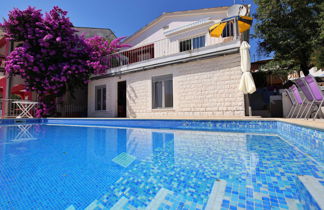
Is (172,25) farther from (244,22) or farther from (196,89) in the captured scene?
(196,89)

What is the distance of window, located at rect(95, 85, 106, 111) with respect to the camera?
37.1ft

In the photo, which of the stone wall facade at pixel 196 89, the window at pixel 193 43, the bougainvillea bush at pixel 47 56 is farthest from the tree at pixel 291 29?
the bougainvillea bush at pixel 47 56

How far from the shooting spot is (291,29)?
1141cm

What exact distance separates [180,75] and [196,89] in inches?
47.4

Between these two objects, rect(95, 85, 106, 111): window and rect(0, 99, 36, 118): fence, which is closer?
rect(0, 99, 36, 118): fence

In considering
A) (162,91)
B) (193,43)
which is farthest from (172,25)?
(162,91)

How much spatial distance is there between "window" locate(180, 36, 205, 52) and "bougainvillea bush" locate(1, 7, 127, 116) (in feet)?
17.8

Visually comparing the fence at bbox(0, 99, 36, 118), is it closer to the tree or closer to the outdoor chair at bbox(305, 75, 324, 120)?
the outdoor chair at bbox(305, 75, 324, 120)

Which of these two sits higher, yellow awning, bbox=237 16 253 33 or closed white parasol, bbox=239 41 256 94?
yellow awning, bbox=237 16 253 33

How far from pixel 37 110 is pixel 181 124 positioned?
9.71 m

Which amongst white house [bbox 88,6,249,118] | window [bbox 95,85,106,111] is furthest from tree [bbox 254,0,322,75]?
window [bbox 95,85,106,111]

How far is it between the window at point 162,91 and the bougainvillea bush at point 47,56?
4134 millimetres

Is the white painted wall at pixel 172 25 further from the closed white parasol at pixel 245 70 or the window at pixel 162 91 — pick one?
the closed white parasol at pixel 245 70

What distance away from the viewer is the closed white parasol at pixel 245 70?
6155 millimetres
